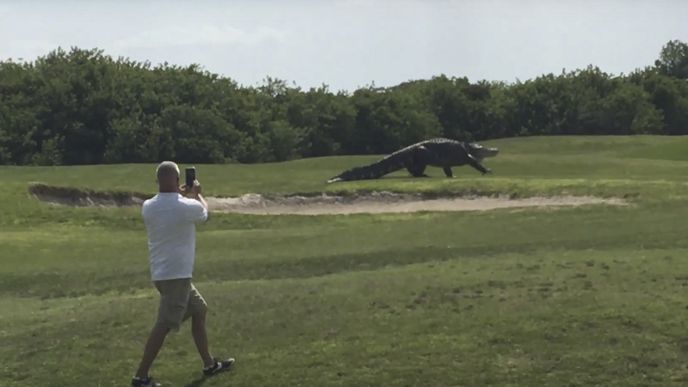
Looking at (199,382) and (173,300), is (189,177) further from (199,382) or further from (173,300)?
(199,382)

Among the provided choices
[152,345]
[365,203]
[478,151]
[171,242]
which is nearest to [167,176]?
[171,242]

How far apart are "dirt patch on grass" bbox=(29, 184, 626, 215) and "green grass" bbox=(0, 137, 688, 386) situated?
293 cm

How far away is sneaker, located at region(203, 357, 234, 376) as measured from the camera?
10.6m

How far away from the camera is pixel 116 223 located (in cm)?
2902

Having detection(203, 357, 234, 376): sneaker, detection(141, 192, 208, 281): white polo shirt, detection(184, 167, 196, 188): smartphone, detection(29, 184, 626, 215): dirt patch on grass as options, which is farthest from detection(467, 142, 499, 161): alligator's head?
detection(141, 192, 208, 281): white polo shirt

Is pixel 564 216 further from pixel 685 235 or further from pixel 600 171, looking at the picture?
pixel 600 171

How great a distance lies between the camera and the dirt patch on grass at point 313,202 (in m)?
31.6

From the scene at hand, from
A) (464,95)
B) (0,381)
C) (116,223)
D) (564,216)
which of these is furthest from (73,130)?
(0,381)

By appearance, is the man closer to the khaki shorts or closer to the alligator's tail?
the khaki shorts

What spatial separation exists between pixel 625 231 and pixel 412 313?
10088 millimetres

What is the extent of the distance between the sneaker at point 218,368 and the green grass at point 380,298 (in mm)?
124

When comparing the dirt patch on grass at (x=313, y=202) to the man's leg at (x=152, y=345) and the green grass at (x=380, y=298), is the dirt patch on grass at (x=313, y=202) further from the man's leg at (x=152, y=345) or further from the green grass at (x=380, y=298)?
the man's leg at (x=152, y=345)

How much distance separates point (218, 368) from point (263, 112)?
73.0 meters

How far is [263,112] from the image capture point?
8288 centimetres
